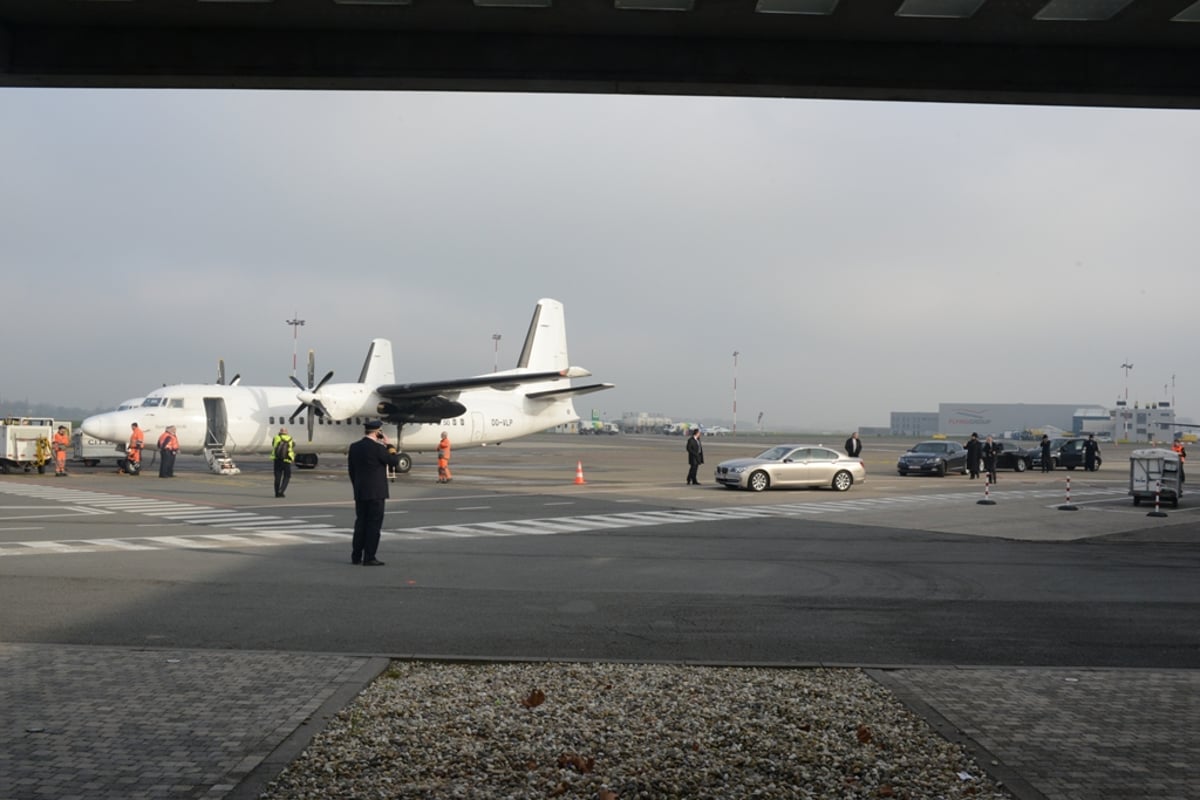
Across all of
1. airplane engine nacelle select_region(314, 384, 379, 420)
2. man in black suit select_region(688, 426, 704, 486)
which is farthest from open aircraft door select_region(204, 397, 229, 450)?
man in black suit select_region(688, 426, 704, 486)

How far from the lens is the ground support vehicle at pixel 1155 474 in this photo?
24.0 metres

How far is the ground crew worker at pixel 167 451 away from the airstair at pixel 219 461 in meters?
1.67

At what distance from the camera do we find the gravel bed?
15.9ft

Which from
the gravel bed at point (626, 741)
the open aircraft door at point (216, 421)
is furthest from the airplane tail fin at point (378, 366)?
the gravel bed at point (626, 741)

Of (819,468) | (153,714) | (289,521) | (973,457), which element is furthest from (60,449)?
(973,457)

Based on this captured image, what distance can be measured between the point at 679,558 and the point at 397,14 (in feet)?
A: 31.2

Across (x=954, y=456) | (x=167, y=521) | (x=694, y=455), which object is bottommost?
(x=167, y=521)

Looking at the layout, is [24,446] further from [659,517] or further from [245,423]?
[659,517]

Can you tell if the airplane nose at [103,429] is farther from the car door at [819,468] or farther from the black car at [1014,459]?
the black car at [1014,459]

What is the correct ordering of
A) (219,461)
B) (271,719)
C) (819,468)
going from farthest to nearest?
1. (219,461)
2. (819,468)
3. (271,719)

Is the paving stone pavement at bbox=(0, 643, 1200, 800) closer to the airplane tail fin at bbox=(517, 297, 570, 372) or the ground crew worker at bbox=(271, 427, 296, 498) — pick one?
the ground crew worker at bbox=(271, 427, 296, 498)

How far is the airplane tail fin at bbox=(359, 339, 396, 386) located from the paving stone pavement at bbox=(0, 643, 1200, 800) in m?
34.6

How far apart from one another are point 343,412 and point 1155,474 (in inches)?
985

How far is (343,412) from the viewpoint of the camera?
1399 inches
